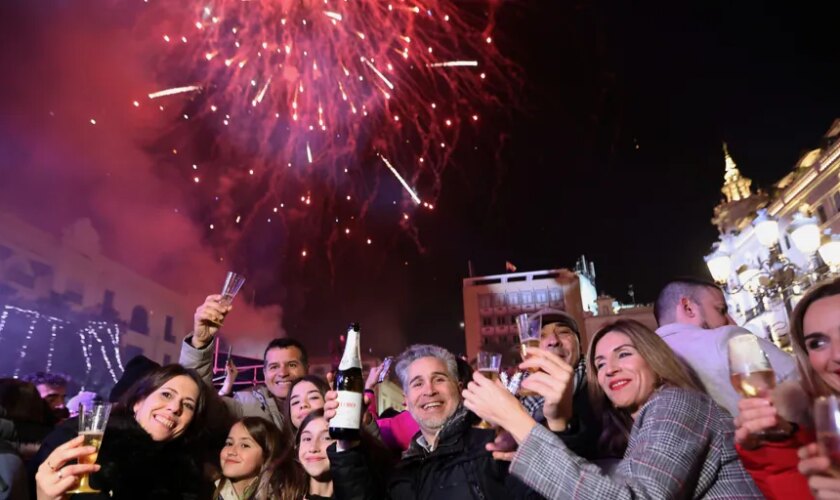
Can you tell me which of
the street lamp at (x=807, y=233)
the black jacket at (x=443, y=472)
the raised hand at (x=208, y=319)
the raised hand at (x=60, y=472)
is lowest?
the black jacket at (x=443, y=472)

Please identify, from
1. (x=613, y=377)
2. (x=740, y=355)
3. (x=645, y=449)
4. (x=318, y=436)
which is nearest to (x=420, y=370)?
(x=318, y=436)

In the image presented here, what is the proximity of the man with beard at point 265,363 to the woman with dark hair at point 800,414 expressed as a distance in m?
3.86

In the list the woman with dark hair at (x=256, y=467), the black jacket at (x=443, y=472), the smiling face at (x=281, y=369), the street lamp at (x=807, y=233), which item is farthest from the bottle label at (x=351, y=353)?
the street lamp at (x=807, y=233)

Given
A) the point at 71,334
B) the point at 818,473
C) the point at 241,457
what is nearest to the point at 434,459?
the point at 241,457

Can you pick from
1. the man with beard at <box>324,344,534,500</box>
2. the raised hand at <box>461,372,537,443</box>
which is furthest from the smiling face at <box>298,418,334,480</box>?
the raised hand at <box>461,372,537,443</box>

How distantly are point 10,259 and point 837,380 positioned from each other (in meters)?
25.0

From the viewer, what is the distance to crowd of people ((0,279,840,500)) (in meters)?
2.11

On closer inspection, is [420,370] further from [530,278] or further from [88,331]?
[530,278]

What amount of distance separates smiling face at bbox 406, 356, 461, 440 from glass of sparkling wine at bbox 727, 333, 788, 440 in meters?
1.86

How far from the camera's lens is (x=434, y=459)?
3.29 metres

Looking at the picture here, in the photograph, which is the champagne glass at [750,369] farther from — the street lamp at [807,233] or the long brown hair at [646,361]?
the street lamp at [807,233]

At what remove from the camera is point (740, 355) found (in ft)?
7.36

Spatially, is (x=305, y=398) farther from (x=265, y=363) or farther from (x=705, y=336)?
(x=705, y=336)

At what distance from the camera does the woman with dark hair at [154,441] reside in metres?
3.35
